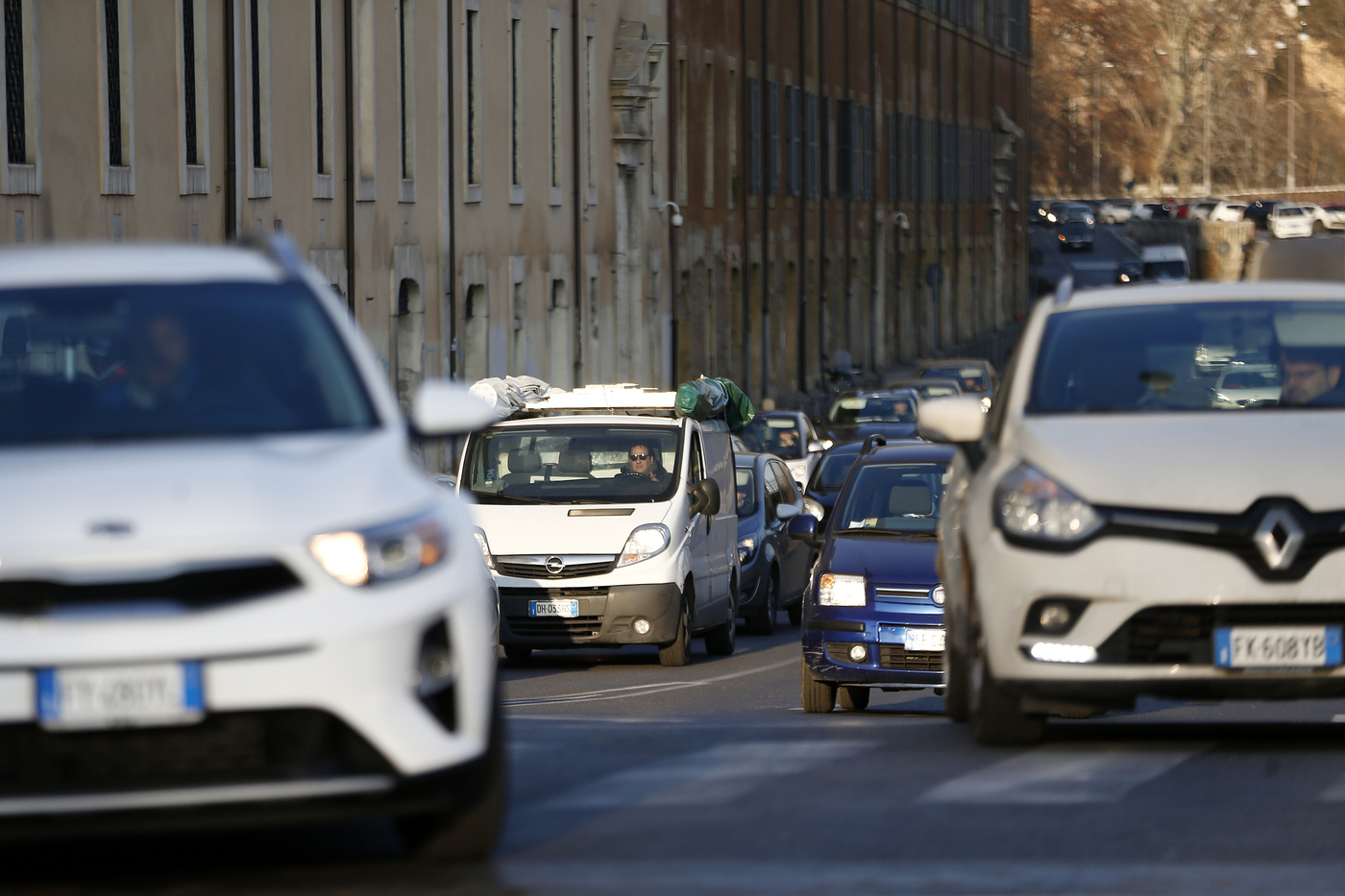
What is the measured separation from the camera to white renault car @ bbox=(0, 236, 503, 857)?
19.1ft

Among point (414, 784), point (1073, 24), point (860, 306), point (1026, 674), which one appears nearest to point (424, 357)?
point (1026, 674)

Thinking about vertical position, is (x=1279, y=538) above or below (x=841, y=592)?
above

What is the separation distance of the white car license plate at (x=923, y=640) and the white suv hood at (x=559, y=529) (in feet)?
13.6

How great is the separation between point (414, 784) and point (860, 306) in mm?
64267

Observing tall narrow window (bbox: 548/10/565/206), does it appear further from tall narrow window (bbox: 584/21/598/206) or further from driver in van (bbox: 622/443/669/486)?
driver in van (bbox: 622/443/669/486)

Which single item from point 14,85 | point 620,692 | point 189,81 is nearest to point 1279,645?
point 620,692

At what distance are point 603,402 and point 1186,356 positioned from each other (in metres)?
12.6

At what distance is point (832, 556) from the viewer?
15836mm

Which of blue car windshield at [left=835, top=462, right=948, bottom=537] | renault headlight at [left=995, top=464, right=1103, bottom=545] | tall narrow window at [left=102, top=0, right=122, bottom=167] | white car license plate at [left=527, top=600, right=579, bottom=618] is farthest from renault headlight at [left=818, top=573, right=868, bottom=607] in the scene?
tall narrow window at [left=102, top=0, right=122, bottom=167]

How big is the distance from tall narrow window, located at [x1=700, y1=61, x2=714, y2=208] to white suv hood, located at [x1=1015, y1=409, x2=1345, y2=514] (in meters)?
44.3

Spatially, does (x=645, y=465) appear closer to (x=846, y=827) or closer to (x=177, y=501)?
(x=846, y=827)

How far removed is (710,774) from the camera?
8562mm

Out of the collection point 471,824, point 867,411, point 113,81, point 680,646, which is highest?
point 113,81

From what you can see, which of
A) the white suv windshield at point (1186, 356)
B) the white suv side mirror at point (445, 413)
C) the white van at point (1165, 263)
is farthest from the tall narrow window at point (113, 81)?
the white van at point (1165, 263)
